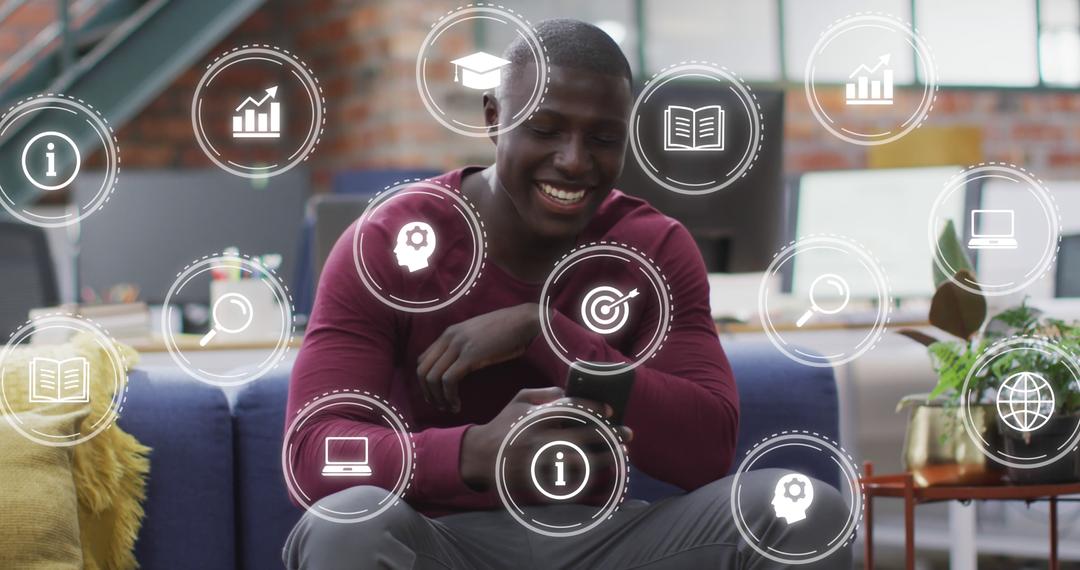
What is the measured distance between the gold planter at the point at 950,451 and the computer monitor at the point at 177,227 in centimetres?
143

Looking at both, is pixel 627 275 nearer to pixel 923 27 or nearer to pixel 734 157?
pixel 734 157

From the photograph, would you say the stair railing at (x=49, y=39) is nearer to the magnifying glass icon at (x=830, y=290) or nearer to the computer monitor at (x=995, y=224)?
the magnifying glass icon at (x=830, y=290)

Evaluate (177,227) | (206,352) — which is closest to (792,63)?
(177,227)

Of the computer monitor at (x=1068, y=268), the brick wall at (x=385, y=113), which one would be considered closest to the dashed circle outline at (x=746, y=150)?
the computer monitor at (x=1068, y=268)

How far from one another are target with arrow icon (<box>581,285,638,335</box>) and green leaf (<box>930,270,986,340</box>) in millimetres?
444

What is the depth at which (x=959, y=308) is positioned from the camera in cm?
151

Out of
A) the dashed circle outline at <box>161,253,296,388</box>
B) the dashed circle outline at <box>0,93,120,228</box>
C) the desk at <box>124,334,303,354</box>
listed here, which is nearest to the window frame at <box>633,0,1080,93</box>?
the dashed circle outline at <box>0,93,120,228</box>

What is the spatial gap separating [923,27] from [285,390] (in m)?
3.67

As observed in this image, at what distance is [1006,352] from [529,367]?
2.08 feet

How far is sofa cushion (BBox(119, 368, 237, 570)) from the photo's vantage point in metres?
1.44

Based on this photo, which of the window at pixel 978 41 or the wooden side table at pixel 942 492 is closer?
the wooden side table at pixel 942 492

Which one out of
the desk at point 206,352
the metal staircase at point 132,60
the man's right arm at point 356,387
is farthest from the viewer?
the metal staircase at point 132,60

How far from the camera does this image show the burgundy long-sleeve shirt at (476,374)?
1.15 metres

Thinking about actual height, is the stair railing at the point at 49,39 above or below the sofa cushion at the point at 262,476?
above
